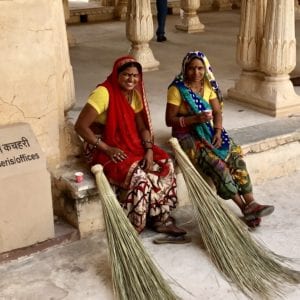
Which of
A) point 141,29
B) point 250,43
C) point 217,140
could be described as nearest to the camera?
point 217,140

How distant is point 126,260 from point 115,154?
0.71 metres

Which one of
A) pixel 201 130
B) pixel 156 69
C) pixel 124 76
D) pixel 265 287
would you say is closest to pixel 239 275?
pixel 265 287

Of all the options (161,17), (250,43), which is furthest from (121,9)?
(250,43)

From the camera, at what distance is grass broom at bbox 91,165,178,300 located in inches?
122

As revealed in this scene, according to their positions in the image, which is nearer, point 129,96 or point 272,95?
point 129,96

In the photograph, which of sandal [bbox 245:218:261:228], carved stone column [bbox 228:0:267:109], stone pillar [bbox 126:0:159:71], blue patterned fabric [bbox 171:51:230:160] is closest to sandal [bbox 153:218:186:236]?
sandal [bbox 245:218:261:228]

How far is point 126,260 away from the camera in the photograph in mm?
3234

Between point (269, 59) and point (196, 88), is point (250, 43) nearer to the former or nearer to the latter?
point (269, 59)

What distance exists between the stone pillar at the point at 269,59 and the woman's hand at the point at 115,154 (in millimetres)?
1784

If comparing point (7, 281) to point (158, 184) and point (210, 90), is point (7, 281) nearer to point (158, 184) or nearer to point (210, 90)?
point (158, 184)

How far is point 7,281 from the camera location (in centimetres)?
332

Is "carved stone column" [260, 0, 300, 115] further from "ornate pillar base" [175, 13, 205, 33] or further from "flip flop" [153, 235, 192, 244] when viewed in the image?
"ornate pillar base" [175, 13, 205, 33]

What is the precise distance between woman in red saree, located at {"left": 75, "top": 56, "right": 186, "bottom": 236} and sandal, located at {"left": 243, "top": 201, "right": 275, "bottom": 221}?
45 centimetres

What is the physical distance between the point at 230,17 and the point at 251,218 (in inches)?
299
